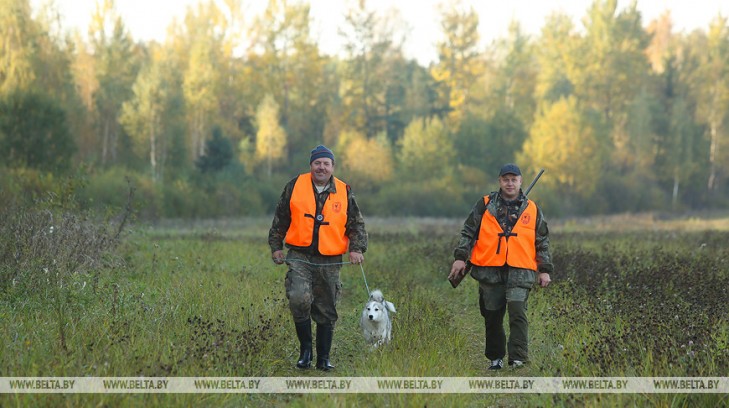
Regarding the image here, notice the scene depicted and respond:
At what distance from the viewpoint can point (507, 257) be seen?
6.81 metres

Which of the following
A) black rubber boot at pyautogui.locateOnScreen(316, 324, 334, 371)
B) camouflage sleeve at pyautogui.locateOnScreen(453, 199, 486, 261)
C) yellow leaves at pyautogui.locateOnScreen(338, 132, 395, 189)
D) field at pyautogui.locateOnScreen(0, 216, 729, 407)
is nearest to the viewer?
field at pyautogui.locateOnScreen(0, 216, 729, 407)

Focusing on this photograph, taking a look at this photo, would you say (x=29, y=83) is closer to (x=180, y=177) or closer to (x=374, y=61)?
(x=180, y=177)

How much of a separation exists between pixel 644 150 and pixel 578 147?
37.0ft

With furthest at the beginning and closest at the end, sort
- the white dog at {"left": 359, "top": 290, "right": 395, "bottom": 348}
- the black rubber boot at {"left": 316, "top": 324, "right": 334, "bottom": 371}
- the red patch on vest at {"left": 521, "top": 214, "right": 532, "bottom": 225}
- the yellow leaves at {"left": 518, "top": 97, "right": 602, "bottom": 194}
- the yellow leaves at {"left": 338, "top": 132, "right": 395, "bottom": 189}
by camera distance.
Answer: the yellow leaves at {"left": 338, "top": 132, "right": 395, "bottom": 189}
the yellow leaves at {"left": 518, "top": 97, "right": 602, "bottom": 194}
the white dog at {"left": 359, "top": 290, "right": 395, "bottom": 348}
the red patch on vest at {"left": 521, "top": 214, "right": 532, "bottom": 225}
the black rubber boot at {"left": 316, "top": 324, "right": 334, "bottom": 371}

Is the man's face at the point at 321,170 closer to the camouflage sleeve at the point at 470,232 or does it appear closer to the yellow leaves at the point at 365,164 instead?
the camouflage sleeve at the point at 470,232

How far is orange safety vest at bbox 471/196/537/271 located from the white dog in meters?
1.19

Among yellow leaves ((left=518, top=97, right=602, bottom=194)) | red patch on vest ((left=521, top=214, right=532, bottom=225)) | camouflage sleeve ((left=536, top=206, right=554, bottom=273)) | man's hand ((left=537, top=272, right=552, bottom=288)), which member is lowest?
man's hand ((left=537, top=272, right=552, bottom=288))

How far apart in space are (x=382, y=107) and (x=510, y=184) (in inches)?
1879

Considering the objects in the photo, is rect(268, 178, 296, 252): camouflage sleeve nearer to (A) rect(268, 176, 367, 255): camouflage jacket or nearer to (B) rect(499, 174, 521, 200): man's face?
(A) rect(268, 176, 367, 255): camouflage jacket


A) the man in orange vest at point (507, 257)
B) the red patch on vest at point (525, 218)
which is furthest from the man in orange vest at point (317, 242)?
the red patch on vest at point (525, 218)

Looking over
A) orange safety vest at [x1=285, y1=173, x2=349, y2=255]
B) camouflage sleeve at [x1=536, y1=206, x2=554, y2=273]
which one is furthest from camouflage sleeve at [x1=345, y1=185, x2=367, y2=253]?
camouflage sleeve at [x1=536, y1=206, x2=554, y2=273]

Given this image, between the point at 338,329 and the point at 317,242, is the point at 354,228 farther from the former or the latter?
the point at 338,329

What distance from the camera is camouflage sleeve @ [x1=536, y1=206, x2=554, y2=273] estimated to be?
694 cm

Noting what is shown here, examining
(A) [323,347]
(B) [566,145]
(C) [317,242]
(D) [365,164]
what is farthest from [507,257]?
(B) [566,145]
